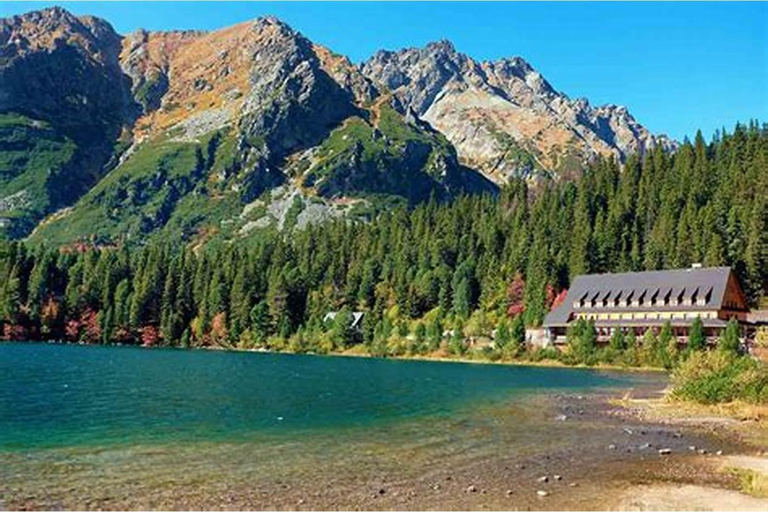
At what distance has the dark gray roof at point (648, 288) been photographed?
373ft

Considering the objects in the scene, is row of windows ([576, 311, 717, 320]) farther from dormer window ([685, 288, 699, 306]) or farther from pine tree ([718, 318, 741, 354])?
pine tree ([718, 318, 741, 354])

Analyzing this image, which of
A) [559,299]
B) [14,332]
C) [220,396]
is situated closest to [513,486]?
[220,396]

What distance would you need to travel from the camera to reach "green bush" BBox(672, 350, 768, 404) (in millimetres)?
47844

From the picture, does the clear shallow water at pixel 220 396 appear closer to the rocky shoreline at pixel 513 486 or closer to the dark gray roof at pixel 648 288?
the rocky shoreline at pixel 513 486

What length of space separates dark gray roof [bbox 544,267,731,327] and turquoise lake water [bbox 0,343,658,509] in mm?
43955

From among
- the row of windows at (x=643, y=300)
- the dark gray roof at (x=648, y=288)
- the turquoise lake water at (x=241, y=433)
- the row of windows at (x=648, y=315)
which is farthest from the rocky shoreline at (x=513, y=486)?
the dark gray roof at (x=648, y=288)

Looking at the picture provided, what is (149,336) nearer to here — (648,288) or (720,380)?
(648,288)

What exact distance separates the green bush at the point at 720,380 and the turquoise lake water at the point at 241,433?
10.4 m

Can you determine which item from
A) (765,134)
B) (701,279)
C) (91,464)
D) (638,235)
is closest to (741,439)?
(91,464)

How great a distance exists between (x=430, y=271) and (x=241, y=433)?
12775cm

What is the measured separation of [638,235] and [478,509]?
14442 cm

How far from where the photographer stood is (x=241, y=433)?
127 ft

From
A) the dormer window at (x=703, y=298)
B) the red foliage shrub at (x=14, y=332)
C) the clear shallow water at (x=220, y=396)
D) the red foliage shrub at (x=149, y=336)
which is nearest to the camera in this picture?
the clear shallow water at (x=220, y=396)

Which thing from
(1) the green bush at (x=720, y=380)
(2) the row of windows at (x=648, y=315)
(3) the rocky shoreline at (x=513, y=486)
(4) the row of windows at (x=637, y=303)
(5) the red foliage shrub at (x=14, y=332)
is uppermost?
(4) the row of windows at (x=637, y=303)
